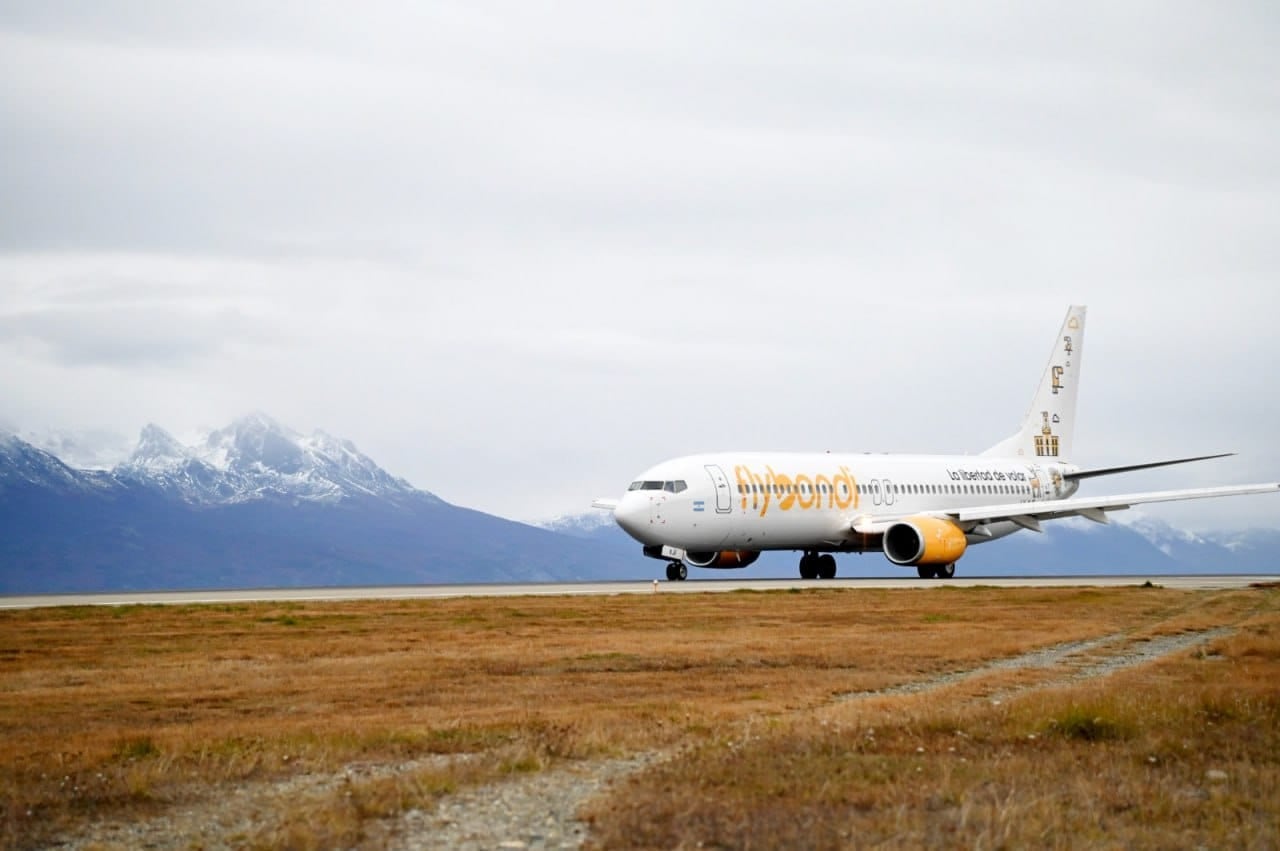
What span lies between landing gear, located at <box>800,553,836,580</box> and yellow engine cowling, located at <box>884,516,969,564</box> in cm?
448

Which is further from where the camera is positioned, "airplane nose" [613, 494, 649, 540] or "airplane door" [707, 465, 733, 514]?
"airplane door" [707, 465, 733, 514]

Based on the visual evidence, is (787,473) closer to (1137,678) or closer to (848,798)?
(1137,678)

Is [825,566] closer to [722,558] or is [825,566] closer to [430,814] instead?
[722,558]

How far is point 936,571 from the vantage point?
58.7 meters

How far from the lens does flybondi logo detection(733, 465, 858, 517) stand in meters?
53.2

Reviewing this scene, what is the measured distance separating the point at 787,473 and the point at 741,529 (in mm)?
3175

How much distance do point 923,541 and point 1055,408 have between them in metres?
21.0

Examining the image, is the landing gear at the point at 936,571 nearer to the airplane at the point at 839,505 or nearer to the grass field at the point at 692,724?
the airplane at the point at 839,505

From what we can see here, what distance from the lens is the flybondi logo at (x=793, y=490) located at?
53219 millimetres

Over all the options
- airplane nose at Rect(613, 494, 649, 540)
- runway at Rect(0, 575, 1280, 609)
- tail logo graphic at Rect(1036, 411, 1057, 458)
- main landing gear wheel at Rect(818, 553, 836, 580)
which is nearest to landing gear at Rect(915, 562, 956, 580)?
main landing gear wheel at Rect(818, 553, 836, 580)

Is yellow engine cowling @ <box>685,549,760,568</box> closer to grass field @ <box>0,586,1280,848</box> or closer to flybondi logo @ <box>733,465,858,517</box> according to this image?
flybondi logo @ <box>733,465,858,517</box>

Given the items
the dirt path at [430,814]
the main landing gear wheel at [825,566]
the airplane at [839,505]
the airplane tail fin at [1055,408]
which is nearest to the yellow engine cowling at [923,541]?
the airplane at [839,505]

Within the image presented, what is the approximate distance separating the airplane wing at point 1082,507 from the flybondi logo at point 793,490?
484 cm

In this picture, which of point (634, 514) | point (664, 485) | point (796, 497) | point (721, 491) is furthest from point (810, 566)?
point (634, 514)
